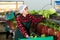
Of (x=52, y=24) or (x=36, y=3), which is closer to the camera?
(x=52, y=24)

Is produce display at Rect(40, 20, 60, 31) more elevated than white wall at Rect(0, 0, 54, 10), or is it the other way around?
white wall at Rect(0, 0, 54, 10)

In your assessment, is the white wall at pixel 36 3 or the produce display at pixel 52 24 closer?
the produce display at pixel 52 24

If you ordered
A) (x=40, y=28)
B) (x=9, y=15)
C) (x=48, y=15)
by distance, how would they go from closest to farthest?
1. (x=40, y=28)
2. (x=48, y=15)
3. (x=9, y=15)

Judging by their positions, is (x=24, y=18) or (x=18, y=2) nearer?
(x=24, y=18)

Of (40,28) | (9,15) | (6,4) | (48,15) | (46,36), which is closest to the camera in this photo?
(46,36)

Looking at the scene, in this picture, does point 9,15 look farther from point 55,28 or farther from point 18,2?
point 55,28

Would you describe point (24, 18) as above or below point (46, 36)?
above

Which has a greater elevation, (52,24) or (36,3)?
(36,3)

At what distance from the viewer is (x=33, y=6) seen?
7934 mm

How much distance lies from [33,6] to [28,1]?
29 centimetres

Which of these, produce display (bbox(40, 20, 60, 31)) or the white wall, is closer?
produce display (bbox(40, 20, 60, 31))

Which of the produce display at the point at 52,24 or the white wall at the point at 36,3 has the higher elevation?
the white wall at the point at 36,3

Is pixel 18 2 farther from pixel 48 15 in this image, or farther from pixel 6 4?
pixel 48 15

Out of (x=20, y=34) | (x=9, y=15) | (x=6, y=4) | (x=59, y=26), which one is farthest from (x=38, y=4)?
(x=59, y=26)
